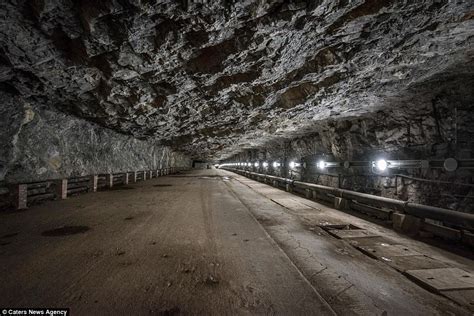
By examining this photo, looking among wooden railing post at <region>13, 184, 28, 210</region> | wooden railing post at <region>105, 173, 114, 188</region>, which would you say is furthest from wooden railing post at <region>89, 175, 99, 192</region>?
wooden railing post at <region>13, 184, 28, 210</region>

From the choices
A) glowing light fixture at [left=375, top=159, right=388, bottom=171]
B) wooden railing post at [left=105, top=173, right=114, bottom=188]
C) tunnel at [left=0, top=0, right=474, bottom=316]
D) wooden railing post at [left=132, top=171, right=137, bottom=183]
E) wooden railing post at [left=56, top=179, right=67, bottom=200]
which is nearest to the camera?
tunnel at [left=0, top=0, right=474, bottom=316]

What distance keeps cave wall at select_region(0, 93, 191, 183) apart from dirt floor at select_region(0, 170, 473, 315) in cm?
305

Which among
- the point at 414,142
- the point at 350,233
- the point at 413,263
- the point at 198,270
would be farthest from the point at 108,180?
the point at 414,142

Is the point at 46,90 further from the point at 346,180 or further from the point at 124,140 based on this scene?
the point at 346,180

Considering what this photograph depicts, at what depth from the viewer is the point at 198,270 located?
11.9 ft

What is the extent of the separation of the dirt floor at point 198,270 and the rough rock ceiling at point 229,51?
4830 mm

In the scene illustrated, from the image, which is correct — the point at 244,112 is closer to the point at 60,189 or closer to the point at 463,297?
the point at 60,189

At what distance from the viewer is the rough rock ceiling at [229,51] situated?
528cm

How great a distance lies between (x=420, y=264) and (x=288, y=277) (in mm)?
2619

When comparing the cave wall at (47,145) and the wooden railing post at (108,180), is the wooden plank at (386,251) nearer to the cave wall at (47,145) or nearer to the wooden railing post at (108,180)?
the cave wall at (47,145)

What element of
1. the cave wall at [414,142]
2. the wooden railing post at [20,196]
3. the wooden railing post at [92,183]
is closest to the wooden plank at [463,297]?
the cave wall at [414,142]

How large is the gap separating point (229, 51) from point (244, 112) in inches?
238

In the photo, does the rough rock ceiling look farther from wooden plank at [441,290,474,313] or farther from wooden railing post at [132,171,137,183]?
wooden railing post at [132,171,137,183]

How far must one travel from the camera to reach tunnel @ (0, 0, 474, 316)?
10.4ft
